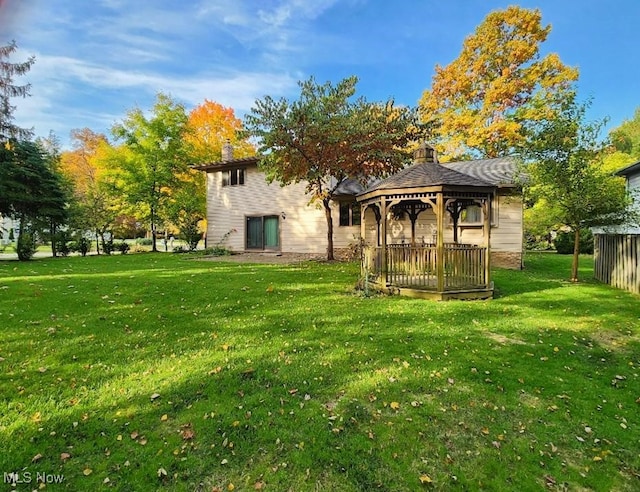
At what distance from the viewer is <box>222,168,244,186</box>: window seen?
1969 cm

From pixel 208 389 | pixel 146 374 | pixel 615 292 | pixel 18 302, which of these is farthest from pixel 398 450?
pixel 615 292

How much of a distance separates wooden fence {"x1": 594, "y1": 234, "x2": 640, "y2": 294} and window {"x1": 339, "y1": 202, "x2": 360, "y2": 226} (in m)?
8.95

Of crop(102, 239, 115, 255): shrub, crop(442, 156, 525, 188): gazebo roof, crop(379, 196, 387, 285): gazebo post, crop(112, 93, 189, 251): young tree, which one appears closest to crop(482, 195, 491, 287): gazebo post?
crop(379, 196, 387, 285): gazebo post

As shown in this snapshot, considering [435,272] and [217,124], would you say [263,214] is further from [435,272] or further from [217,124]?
[217,124]

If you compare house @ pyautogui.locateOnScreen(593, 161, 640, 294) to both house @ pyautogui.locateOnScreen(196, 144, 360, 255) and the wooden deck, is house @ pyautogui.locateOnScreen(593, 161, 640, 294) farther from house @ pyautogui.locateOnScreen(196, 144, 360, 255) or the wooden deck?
house @ pyautogui.locateOnScreen(196, 144, 360, 255)

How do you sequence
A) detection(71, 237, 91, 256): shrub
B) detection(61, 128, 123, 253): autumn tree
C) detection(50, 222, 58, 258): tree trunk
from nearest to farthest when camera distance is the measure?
detection(50, 222, 58, 258): tree trunk
detection(71, 237, 91, 256): shrub
detection(61, 128, 123, 253): autumn tree

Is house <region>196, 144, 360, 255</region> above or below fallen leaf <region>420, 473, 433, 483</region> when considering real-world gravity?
above

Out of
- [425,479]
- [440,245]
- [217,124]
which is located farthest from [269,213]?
[425,479]

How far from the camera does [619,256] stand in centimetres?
981

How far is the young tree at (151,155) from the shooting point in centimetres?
2289

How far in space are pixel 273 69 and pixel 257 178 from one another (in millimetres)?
5480

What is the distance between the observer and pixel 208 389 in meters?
3.64

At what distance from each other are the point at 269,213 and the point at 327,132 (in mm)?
6993

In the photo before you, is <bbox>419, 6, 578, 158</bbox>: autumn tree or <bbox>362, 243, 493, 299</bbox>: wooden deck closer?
<bbox>362, 243, 493, 299</bbox>: wooden deck
